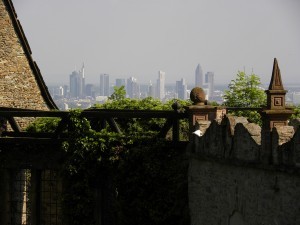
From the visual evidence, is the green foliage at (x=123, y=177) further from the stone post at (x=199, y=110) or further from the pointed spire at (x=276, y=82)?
the pointed spire at (x=276, y=82)

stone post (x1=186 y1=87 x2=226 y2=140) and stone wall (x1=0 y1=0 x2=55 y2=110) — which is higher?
stone wall (x1=0 y1=0 x2=55 y2=110)

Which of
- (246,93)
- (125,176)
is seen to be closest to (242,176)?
(125,176)

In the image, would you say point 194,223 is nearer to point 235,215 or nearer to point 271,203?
point 235,215

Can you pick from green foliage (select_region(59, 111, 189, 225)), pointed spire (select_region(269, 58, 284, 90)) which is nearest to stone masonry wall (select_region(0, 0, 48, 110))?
green foliage (select_region(59, 111, 189, 225))

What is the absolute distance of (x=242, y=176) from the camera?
1316 cm

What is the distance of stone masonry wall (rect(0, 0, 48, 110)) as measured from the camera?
25.4 meters

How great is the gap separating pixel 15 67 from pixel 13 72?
19 cm

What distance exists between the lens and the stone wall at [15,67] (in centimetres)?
2539

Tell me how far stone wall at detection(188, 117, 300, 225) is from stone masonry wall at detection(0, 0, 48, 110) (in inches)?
441

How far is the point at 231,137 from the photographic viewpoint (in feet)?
44.3

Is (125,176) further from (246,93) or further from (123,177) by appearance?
(246,93)

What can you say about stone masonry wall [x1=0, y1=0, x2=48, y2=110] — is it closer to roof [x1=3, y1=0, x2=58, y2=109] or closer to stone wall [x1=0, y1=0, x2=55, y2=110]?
stone wall [x1=0, y1=0, x2=55, y2=110]

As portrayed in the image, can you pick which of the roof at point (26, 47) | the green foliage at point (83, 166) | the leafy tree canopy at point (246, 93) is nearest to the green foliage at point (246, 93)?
the leafy tree canopy at point (246, 93)

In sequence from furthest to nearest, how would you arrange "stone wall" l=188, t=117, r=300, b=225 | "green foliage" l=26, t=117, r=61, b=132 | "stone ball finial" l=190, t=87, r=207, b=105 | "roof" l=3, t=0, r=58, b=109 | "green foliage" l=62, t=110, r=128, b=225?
1. "roof" l=3, t=0, r=58, b=109
2. "green foliage" l=26, t=117, r=61, b=132
3. "green foliage" l=62, t=110, r=128, b=225
4. "stone ball finial" l=190, t=87, r=207, b=105
5. "stone wall" l=188, t=117, r=300, b=225
